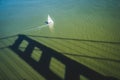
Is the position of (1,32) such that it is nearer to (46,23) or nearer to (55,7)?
(46,23)

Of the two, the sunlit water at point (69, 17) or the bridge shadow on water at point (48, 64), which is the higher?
the sunlit water at point (69, 17)

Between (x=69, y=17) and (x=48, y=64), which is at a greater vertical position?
(x=69, y=17)

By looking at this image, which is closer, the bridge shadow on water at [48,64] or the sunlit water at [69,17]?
the bridge shadow on water at [48,64]

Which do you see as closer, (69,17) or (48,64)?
(48,64)

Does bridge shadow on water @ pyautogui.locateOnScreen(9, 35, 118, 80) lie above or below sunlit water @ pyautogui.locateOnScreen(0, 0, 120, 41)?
below
